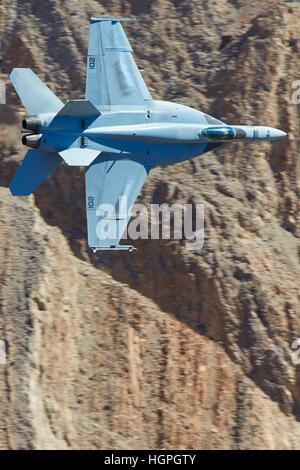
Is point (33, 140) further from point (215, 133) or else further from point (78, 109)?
point (215, 133)

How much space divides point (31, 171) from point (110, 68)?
3819 millimetres

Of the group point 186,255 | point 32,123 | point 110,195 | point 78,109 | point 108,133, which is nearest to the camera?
point 32,123

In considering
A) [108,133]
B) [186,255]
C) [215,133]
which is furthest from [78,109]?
[186,255]

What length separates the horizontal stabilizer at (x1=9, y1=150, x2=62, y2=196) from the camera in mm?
25812

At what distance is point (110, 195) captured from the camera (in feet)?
85.7

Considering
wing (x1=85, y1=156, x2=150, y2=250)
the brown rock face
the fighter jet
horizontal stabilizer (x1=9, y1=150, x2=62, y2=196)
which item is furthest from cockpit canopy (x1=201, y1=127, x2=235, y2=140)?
the brown rock face

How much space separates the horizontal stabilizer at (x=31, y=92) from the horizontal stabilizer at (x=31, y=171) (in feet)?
4.03

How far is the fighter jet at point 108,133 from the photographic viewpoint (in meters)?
25.5

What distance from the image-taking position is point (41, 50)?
31.9 meters

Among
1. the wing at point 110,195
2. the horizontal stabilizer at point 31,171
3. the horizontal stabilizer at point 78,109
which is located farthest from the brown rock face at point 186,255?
the horizontal stabilizer at point 78,109

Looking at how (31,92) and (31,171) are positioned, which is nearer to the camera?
(31,92)

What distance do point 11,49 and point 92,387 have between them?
12.0 metres
